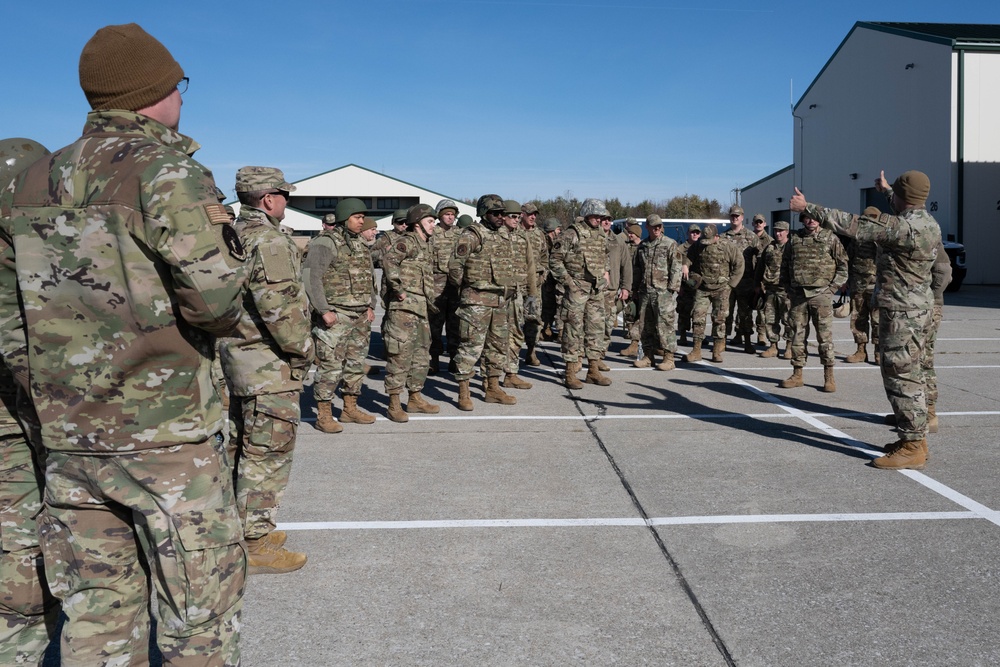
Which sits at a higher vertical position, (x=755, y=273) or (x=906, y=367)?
(x=755, y=273)

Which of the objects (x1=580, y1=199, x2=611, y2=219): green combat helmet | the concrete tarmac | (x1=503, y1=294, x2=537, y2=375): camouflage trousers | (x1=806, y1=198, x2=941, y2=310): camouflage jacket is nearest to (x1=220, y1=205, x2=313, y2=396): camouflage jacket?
the concrete tarmac

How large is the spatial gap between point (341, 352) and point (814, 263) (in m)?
5.54

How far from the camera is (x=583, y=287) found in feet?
31.4

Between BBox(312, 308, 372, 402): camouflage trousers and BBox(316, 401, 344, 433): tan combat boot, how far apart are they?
58mm

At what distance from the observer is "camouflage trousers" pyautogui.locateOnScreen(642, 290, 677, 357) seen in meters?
10.8

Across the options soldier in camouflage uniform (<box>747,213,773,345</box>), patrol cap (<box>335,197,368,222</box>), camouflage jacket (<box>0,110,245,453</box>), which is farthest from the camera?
soldier in camouflage uniform (<box>747,213,773,345</box>)

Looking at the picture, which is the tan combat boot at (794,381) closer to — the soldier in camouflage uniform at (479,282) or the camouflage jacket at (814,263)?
the camouflage jacket at (814,263)

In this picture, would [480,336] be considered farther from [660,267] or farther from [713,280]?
[713,280]

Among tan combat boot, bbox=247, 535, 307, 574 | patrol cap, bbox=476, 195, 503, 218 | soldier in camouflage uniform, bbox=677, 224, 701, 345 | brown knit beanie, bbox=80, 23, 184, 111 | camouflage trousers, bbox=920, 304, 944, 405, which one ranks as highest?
patrol cap, bbox=476, 195, 503, 218

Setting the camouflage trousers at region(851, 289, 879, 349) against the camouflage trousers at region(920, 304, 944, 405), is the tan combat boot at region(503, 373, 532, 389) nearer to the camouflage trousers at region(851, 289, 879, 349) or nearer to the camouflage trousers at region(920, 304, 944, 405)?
the camouflage trousers at region(920, 304, 944, 405)

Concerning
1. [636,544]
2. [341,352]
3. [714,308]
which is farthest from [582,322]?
[636,544]


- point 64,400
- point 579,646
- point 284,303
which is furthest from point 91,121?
point 579,646

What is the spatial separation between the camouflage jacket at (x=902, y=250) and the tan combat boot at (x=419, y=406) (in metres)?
4.02

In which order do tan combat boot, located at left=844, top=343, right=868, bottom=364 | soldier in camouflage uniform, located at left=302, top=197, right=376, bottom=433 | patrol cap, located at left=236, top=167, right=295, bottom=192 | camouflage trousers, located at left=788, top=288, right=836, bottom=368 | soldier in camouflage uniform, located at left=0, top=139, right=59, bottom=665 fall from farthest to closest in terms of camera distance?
tan combat boot, located at left=844, top=343, right=868, bottom=364 → camouflage trousers, located at left=788, top=288, right=836, bottom=368 → soldier in camouflage uniform, located at left=302, top=197, right=376, bottom=433 → patrol cap, located at left=236, top=167, right=295, bottom=192 → soldier in camouflage uniform, located at left=0, top=139, right=59, bottom=665
